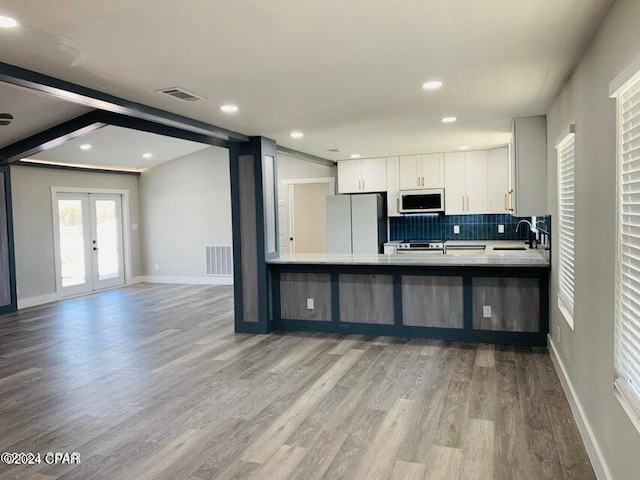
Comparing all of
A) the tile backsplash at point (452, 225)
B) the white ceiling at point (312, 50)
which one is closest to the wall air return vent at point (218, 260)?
the tile backsplash at point (452, 225)

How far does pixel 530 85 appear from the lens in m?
3.55

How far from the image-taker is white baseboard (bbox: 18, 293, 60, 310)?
7770 millimetres

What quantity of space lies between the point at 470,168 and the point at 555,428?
480 centimetres

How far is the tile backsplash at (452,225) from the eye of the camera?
720cm

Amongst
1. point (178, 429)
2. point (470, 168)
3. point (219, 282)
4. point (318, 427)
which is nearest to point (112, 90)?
point (178, 429)

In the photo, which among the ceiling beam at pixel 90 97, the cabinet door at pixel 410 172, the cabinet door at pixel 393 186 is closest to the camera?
the ceiling beam at pixel 90 97

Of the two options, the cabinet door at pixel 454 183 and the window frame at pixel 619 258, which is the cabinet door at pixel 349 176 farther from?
the window frame at pixel 619 258

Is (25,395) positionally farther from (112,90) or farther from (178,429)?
(112,90)

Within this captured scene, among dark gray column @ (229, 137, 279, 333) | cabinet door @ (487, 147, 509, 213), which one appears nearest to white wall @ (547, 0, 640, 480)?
dark gray column @ (229, 137, 279, 333)

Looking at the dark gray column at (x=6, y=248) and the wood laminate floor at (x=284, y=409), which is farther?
the dark gray column at (x=6, y=248)

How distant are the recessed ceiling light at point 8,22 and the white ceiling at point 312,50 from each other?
5 centimetres

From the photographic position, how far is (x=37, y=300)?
8039 millimetres

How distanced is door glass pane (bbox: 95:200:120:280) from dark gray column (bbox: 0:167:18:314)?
2164 millimetres

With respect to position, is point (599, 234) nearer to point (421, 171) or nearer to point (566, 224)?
point (566, 224)
